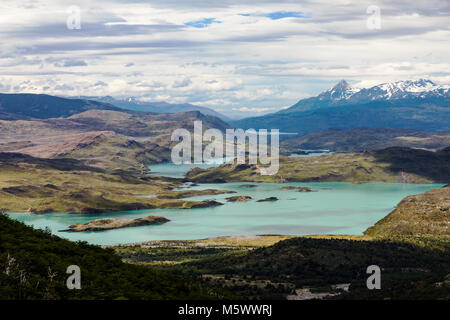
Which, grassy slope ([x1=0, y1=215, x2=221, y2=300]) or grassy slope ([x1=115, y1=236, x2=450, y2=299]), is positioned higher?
grassy slope ([x1=0, y1=215, x2=221, y2=300])

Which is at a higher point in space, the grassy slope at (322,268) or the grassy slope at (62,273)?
the grassy slope at (62,273)

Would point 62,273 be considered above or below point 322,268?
above

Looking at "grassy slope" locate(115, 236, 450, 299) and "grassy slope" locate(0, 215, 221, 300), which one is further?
"grassy slope" locate(115, 236, 450, 299)

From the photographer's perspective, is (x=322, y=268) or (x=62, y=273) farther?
(x=322, y=268)

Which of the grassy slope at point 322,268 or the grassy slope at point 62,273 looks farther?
the grassy slope at point 322,268
